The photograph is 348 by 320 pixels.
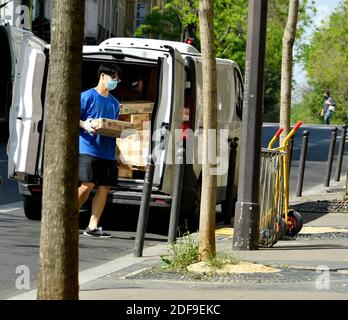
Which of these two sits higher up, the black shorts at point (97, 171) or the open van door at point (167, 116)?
the open van door at point (167, 116)

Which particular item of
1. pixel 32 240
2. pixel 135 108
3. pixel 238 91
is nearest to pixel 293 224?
pixel 32 240

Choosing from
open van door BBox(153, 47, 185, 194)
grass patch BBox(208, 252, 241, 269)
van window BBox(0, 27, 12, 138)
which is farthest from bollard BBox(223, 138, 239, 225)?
van window BBox(0, 27, 12, 138)

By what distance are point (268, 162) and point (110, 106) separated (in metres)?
2.13

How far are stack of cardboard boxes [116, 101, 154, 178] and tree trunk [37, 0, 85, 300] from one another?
848 centimetres

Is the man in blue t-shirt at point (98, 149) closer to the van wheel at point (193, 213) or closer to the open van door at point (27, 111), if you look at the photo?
the open van door at point (27, 111)

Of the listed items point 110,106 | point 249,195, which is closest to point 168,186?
point 110,106

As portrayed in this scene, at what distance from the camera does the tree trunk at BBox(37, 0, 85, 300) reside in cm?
728

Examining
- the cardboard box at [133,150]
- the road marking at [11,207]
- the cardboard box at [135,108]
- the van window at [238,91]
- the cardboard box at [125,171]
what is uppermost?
the van window at [238,91]

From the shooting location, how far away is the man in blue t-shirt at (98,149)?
1469 cm

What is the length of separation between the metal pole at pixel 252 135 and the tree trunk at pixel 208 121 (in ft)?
4.64

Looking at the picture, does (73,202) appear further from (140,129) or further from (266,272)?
(140,129)

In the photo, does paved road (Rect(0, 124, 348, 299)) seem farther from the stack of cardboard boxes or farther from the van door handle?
the van door handle

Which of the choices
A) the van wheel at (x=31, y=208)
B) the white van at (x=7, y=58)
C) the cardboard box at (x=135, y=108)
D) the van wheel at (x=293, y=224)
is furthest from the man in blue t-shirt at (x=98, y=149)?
the white van at (x=7, y=58)

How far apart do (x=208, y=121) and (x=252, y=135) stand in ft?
5.79
